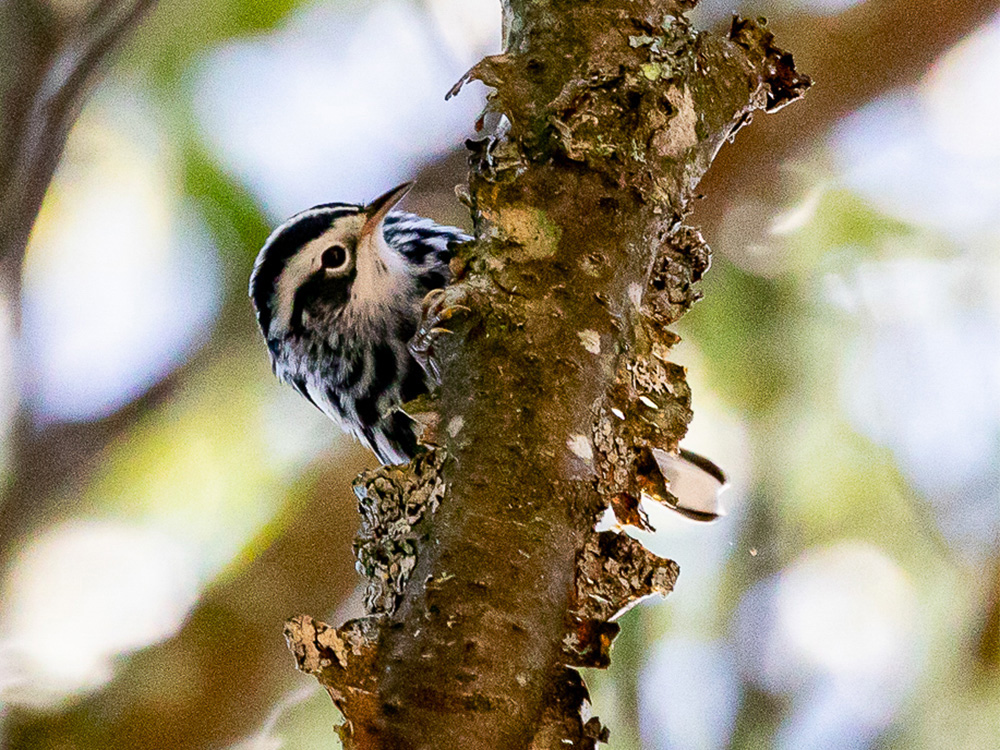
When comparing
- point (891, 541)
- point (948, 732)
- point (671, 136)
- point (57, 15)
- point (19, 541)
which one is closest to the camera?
point (671, 136)

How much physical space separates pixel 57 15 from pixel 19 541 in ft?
5.20

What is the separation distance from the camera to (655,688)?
3809mm

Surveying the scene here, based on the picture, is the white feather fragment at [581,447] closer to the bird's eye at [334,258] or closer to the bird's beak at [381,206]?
the bird's beak at [381,206]

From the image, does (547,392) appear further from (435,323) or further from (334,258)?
(334,258)

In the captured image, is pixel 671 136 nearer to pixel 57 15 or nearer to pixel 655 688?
pixel 57 15

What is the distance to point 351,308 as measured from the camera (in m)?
3.64

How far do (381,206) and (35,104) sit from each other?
1012 mm

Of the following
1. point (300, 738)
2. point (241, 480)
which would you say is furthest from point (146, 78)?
point (300, 738)

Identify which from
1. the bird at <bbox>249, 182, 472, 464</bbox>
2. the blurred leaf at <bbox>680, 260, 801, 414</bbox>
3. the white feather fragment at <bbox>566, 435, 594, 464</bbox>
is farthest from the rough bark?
the blurred leaf at <bbox>680, 260, 801, 414</bbox>

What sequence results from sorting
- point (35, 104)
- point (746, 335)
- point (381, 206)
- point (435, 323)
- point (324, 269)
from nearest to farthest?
1. point (435, 323)
2. point (35, 104)
3. point (381, 206)
4. point (324, 269)
5. point (746, 335)

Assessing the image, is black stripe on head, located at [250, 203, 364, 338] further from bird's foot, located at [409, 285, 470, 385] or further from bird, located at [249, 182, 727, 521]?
bird's foot, located at [409, 285, 470, 385]

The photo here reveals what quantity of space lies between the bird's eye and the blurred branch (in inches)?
33.1

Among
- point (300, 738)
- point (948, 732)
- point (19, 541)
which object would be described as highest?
point (19, 541)

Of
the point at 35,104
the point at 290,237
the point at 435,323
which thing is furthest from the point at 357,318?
the point at 435,323
